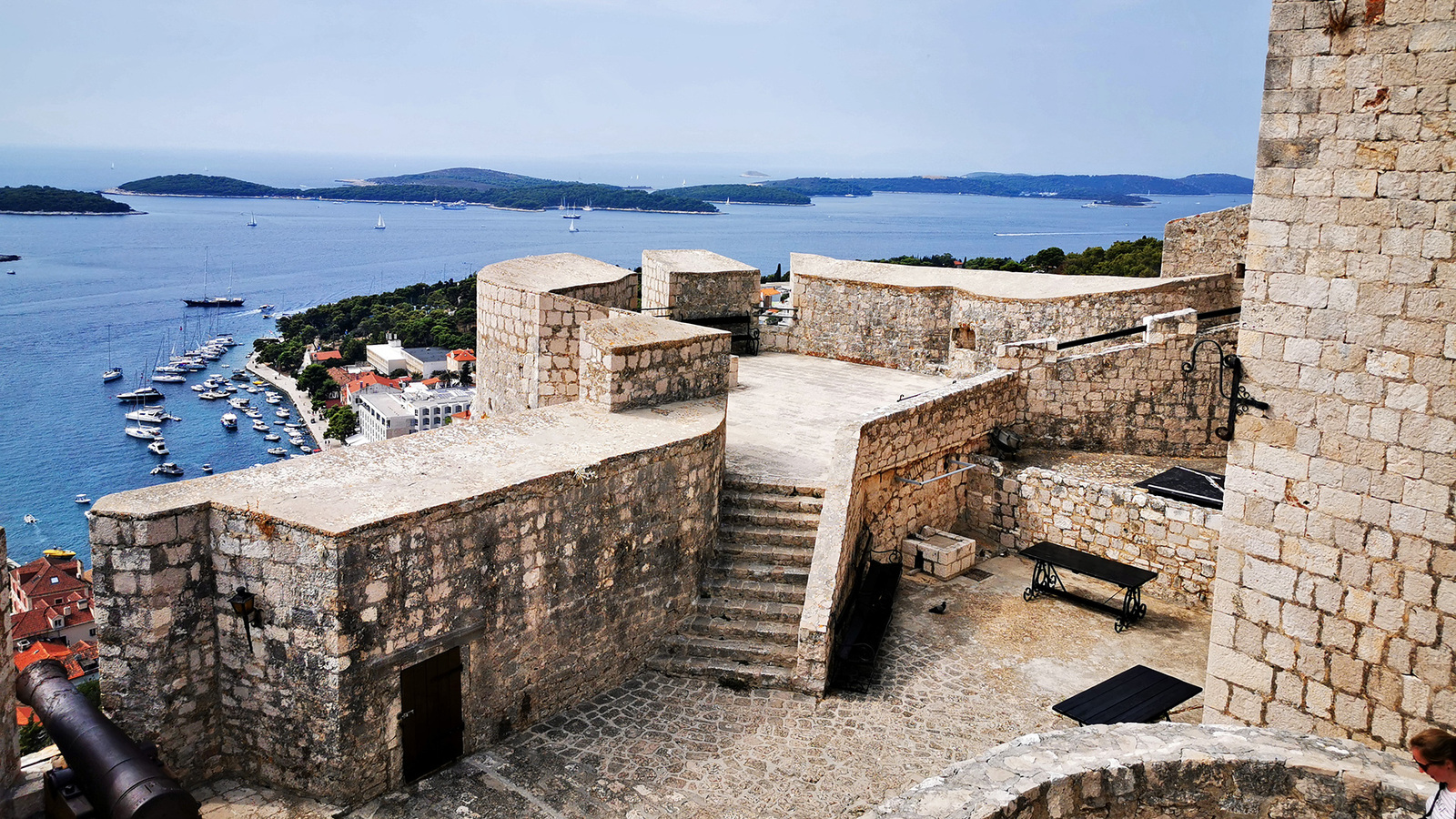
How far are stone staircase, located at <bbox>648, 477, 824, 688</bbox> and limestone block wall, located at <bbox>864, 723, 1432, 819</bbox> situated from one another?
4.43 meters

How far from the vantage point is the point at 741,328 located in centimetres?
1680

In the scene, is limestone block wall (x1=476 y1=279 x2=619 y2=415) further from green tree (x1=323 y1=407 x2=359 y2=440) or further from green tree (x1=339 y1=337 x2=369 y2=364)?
green tree (x1=339 y1=337 x2=369 y2=364)

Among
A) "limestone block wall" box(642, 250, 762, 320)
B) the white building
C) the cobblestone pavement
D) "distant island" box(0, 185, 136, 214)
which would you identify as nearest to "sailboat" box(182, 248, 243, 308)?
the white building

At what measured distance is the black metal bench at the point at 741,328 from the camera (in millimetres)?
16484

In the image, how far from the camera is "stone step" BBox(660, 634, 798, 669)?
28.0 ft

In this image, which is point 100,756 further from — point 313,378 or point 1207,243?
point 313,378

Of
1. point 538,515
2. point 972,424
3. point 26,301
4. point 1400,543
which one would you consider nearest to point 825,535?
point 538,515

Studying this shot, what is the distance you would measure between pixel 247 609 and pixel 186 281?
135 metres

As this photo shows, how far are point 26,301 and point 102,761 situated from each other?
122m

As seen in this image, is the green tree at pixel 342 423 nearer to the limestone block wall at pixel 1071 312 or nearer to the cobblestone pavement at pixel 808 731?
the limestone block wall at pixel 1071 312

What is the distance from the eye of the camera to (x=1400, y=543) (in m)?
5.56

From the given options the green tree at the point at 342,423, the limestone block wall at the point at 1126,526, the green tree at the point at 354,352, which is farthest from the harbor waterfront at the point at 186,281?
the limestone block wall at the point at 1126,526

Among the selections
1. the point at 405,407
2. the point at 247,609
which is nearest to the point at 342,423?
the point at 405,407

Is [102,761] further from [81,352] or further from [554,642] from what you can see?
[81,352]
